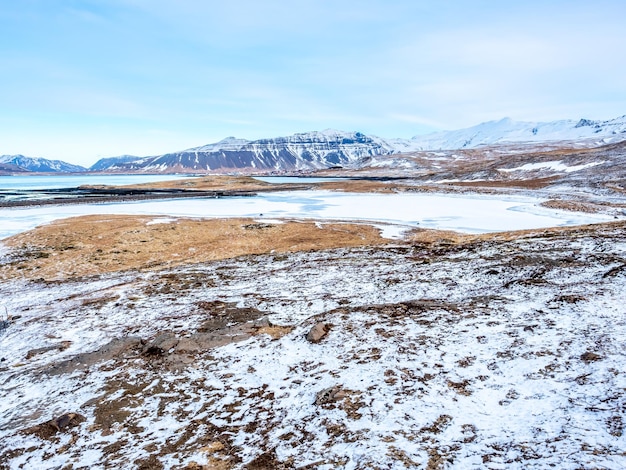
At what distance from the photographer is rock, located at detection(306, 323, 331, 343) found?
14.2 m

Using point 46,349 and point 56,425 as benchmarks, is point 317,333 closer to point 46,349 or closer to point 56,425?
point 56,425

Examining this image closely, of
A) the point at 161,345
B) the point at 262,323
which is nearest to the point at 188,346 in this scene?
the point at 161,345

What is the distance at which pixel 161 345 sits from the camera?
14.7 metres

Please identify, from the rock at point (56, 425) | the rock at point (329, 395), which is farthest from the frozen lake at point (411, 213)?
the rock at point (56, 425)

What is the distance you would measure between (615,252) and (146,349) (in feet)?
82.2

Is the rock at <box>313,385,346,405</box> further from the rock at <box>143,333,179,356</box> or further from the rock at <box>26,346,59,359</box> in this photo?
the rock at <box>26,346,59,359</box>

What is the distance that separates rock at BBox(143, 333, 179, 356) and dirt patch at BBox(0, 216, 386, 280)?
735 inches

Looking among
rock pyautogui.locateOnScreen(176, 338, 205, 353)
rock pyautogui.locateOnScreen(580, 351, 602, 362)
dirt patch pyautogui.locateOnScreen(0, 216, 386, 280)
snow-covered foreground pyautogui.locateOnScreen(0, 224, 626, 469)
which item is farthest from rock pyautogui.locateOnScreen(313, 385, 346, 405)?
dirt patch pyautogui.locateOnScreen(0, 216, 386, 280)

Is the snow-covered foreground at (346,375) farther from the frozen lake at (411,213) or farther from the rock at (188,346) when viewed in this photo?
the frozen lake at (411,213)

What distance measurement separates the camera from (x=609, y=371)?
31.9 feet

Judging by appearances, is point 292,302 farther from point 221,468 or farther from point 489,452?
point 489,452

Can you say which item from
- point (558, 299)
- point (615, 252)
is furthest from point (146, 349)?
point (615, 252)

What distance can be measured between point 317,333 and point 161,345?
616 centimetres

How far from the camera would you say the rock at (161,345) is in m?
14.4
